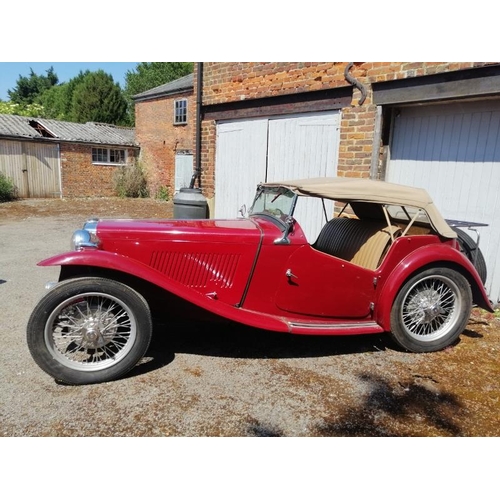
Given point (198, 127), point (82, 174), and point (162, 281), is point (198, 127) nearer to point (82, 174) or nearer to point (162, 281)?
point (162, 281)

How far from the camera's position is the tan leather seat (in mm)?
3980

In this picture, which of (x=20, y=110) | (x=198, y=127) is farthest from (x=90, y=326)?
(x=20, y=110)

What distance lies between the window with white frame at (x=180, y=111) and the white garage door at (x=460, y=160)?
15.4 meters

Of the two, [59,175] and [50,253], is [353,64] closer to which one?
[50,253]

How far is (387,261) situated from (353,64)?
3.67m

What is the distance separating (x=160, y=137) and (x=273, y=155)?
15108mm

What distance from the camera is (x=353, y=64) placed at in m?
5.97

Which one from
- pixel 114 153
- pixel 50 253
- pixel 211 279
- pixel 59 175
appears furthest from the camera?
pixel 114 153

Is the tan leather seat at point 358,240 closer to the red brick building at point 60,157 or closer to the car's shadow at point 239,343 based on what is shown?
the car's shadow at point 239,343

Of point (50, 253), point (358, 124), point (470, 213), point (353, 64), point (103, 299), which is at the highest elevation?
point (353, 64)

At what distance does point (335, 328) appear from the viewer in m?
3.59
